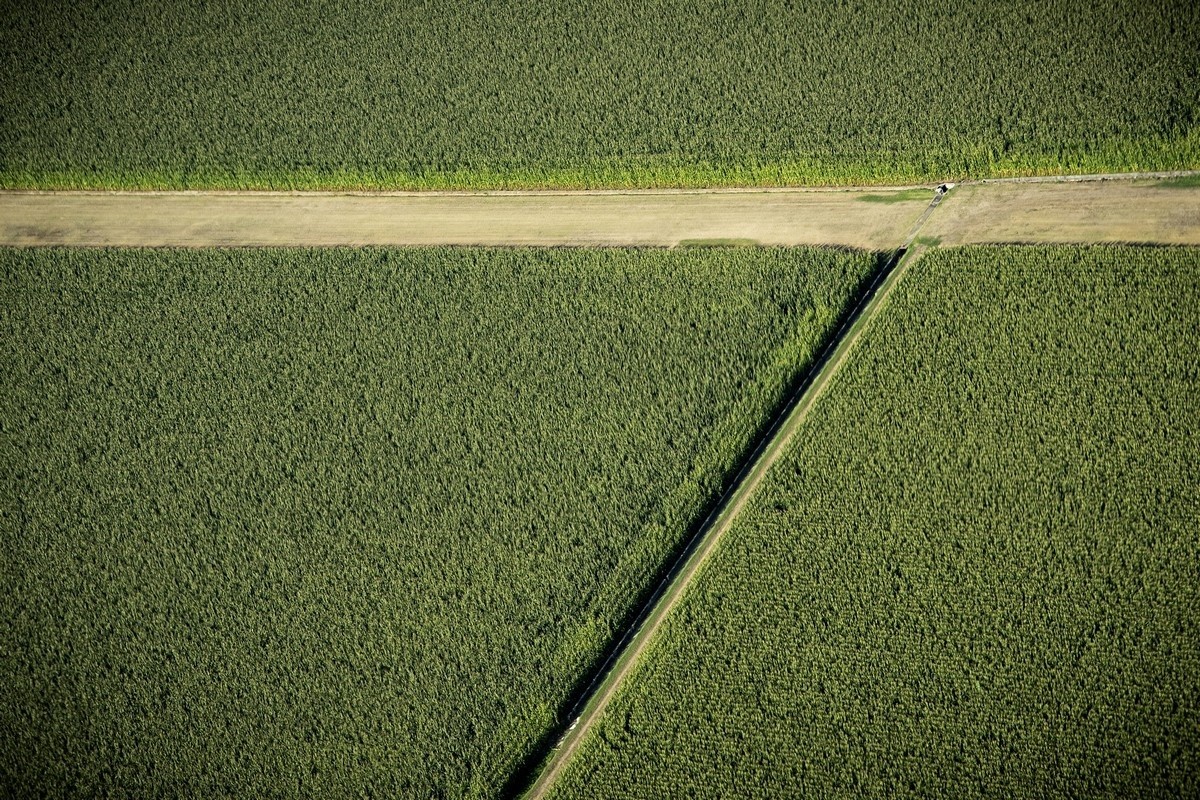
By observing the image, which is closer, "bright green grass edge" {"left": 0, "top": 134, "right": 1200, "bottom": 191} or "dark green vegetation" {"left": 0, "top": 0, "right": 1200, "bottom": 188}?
"bright green grass edge" {"left": 0, "top": 134, "right": 1200, "bottom": 191}

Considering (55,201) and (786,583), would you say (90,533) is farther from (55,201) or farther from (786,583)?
(786,583)

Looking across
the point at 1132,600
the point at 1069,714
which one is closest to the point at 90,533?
the point at 1069,714

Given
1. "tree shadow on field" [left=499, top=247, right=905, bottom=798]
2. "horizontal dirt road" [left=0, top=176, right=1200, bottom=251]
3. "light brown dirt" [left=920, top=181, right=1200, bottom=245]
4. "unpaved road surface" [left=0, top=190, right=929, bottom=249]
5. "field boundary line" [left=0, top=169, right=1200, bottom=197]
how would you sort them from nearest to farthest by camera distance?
"tree shadow on field" [left=499, top=247, right=905, bottom=798] < "light brown dirt" [left=920, top=181, right=1200, bottom=245] < "horizontal dirt road" [left=0, top=176, right=1200, bottom=251] < "field boundary line" [left=0, top=169, right=1200, bottom=197] < "unpaved road surface" [left=0, top=190, right=929, bottom=249]

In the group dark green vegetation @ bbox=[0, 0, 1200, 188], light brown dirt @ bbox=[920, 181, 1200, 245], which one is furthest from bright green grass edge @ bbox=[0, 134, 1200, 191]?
light brown dirt @ bbox=[920, 181, 1200, 245]

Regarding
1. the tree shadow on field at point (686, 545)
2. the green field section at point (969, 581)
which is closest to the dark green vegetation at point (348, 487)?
the tree shadow on field at point (686, 545)

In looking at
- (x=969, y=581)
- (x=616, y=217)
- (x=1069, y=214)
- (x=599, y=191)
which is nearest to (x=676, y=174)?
(x=616, y=217)

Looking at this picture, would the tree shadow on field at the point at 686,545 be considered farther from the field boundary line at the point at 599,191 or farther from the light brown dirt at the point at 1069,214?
the field boundary line at the point at 599,191

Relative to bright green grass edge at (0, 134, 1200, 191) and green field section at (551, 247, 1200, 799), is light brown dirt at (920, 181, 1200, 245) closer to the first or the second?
bright green grass edge at (0, 134, 1200, 191)
